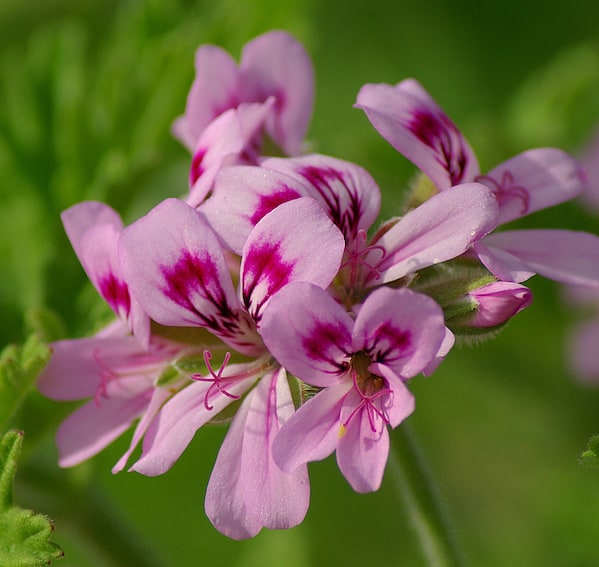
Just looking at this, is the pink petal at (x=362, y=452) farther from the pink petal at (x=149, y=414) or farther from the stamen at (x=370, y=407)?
the pink petal at (x=149, y=414)

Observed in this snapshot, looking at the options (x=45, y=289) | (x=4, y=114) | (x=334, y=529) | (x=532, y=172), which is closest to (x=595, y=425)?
(x=334, y=529)

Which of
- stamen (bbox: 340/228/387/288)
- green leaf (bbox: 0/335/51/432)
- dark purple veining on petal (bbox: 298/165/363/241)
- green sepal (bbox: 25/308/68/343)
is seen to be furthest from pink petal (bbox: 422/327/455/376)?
green sepal (bbox: 25/308/68/343)

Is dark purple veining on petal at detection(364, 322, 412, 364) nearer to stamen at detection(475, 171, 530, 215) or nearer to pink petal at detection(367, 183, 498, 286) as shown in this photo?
pink petal at detection(367, 183, 498, 286)

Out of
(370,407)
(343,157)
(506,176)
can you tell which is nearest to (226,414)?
(370,407)

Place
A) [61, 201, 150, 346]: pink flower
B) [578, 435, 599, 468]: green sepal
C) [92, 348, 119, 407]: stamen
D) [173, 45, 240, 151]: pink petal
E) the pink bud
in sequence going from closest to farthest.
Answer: the pink bud
[578, 435, 599, 468]: green sepal
[61, 201, 150, 346]: pink flower
[92, 348, 119, 407]: stamen
[173, 45, 240, 151]: pink petal

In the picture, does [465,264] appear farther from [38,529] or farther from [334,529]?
[334,529]

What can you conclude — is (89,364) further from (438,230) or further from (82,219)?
(438,230)
